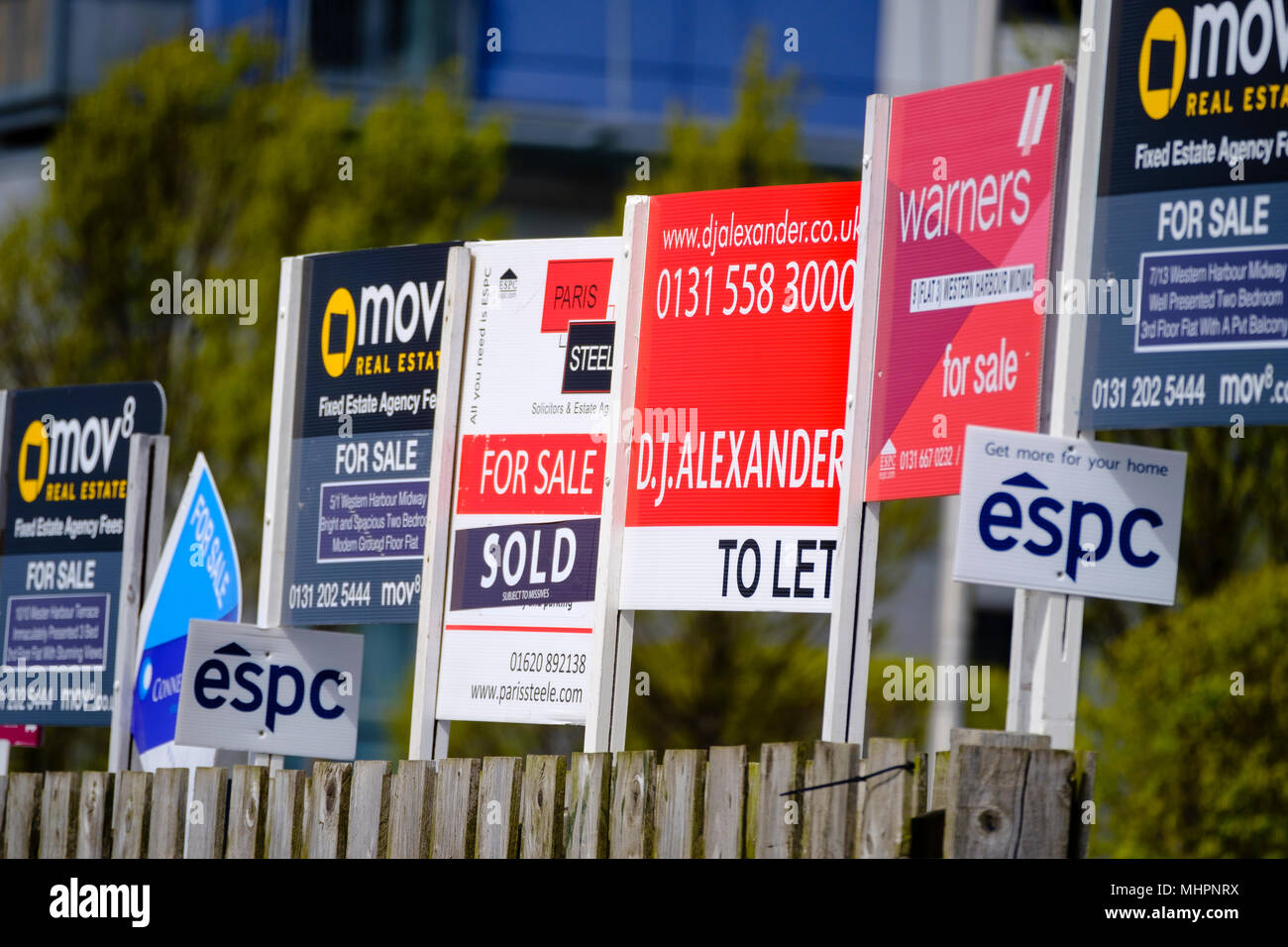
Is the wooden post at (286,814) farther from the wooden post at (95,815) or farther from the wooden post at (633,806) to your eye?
the wooden post at (633,806)

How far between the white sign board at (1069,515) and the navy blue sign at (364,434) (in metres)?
2.73

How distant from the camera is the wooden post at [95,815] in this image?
7.51 metres

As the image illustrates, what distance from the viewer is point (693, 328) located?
7004 mm

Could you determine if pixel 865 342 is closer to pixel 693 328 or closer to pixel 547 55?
pixel 693 328

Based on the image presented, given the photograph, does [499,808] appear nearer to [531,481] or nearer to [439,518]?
[531,481]

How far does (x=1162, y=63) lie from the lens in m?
5.86

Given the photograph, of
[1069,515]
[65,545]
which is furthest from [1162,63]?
[65,545]

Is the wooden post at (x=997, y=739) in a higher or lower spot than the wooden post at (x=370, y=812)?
higher

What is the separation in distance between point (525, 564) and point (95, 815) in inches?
70.2

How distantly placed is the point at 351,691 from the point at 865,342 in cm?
267

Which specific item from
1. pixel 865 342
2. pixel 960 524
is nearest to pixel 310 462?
pixel 865 342

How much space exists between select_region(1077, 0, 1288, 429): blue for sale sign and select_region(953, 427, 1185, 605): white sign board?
16 cm

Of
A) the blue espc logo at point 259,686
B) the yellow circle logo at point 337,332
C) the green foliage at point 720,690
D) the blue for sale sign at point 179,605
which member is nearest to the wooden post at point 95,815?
the blue espc logo at point 259,686
